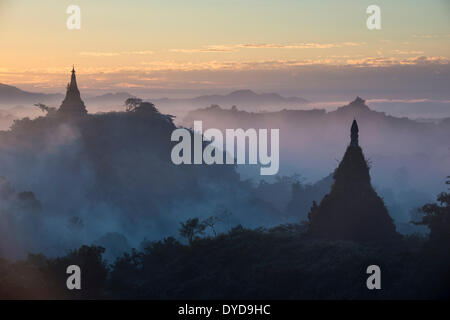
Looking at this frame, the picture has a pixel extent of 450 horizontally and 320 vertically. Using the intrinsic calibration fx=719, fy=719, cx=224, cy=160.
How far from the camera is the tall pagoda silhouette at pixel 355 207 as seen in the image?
6153cm

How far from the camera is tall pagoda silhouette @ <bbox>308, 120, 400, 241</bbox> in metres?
61.5

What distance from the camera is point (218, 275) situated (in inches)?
2280

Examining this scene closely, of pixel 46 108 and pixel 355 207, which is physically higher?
pixel 46 108

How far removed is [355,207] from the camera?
61562 mm

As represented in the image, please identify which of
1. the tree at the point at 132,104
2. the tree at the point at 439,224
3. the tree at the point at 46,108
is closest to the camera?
the tree at the point at 439,224

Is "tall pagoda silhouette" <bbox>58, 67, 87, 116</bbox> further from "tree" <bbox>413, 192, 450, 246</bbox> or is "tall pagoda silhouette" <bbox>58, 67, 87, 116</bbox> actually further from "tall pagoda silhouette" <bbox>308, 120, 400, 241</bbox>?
"tree" <bbox>413, 192, 450, 246</bbox>

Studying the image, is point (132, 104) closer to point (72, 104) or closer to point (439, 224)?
point (72, 104)

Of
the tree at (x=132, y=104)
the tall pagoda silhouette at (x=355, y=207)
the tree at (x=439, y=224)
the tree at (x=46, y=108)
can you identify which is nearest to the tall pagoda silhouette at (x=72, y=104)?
the tree at (x=46, y=108)

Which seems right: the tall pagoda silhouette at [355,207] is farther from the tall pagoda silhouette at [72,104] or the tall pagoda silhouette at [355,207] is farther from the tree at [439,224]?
the tall pagoda silhouette at [72,104]

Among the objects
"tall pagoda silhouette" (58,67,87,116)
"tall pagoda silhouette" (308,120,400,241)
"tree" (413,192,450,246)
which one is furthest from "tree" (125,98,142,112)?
"tree" (413,192,450,246)

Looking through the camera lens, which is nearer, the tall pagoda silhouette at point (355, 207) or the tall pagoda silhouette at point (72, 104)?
the tall pagoda silhouette at point (355, 207)

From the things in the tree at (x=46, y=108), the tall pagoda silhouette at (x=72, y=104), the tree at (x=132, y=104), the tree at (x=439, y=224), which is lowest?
the tree at (x=439, y=224)

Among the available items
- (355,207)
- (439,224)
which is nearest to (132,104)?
(355,207)
